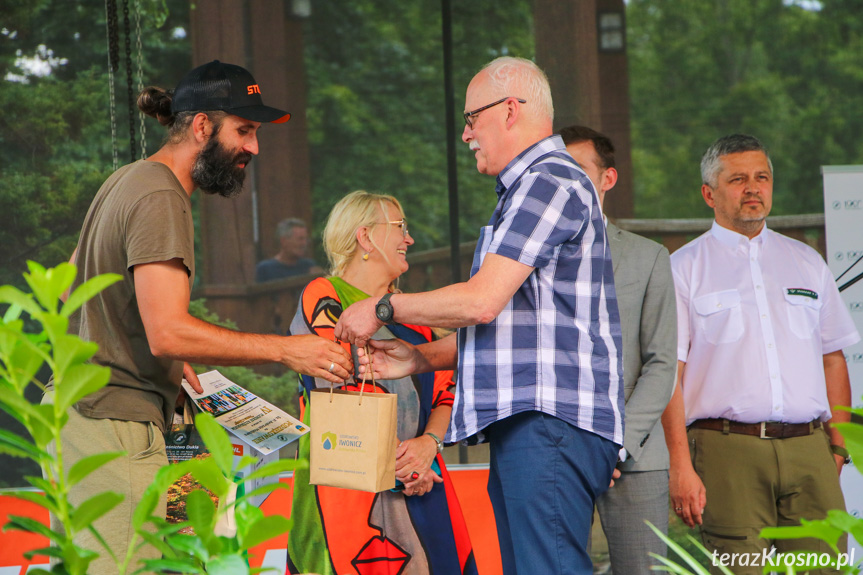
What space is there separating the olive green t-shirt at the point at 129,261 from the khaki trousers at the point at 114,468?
1.1 inches

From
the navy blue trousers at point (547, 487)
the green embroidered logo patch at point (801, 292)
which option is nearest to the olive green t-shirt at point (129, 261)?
the navy blue trousers at point (547, 487)

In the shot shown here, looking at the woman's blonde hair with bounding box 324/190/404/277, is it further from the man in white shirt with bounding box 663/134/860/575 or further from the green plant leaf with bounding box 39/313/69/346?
the green plant leaf with bounding box 39/313/69/346

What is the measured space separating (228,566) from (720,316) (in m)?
2.41

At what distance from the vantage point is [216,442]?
80 cm

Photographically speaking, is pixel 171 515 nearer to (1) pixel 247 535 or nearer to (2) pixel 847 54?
(1) pixel 247 535

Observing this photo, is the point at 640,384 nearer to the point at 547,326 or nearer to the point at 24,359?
the point at 547,326

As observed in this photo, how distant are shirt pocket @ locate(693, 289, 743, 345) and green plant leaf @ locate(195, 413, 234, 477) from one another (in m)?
2.34

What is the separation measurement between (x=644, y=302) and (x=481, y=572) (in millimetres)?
1301

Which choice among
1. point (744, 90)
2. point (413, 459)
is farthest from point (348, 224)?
point (744, 90)

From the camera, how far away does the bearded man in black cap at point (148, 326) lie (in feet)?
→ 5.97

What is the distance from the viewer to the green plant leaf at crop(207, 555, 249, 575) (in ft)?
2.45

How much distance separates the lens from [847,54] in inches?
214

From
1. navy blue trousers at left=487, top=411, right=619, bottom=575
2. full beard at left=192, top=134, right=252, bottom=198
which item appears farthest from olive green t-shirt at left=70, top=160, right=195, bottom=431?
navy blue trousers at left=487, top=411, right=619, bottom=575

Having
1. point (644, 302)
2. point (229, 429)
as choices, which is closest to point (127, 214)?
point (229, 429)
